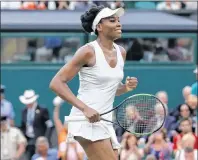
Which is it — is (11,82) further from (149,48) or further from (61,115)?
(149,48)

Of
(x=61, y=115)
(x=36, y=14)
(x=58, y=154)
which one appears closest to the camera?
(x=58, y=154)

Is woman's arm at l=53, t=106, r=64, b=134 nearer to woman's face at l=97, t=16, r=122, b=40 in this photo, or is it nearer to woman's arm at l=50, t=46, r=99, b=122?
woman's face at l=97, t=16, r=122, b=40

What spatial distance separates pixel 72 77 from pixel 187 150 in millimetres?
4937

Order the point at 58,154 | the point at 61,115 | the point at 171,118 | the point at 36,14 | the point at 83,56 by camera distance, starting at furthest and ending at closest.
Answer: the point at 36,14, the point at 61,115, the point at 171,118, the point at 58,154, the point at 83,56

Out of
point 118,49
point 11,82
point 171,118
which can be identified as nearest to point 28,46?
point 11,82

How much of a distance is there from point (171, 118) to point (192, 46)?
2.89 m

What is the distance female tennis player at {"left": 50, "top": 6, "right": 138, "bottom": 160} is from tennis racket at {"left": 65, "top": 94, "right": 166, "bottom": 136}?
0.09 meters

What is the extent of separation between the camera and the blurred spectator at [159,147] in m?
12.9

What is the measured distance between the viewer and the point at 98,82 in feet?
25.2

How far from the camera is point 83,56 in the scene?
7.61m

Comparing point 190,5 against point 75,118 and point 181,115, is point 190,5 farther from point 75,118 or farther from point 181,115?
point 75,118

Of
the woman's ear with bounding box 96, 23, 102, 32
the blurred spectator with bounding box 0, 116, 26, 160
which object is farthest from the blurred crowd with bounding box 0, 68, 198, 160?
the woman's ear with bounding box 96, 23, 102, 32

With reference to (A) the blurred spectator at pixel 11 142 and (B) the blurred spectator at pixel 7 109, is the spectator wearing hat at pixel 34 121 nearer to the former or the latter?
(B) the blurred spectator at pixel 7 109

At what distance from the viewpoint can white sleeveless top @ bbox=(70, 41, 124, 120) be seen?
7672 millimetres
